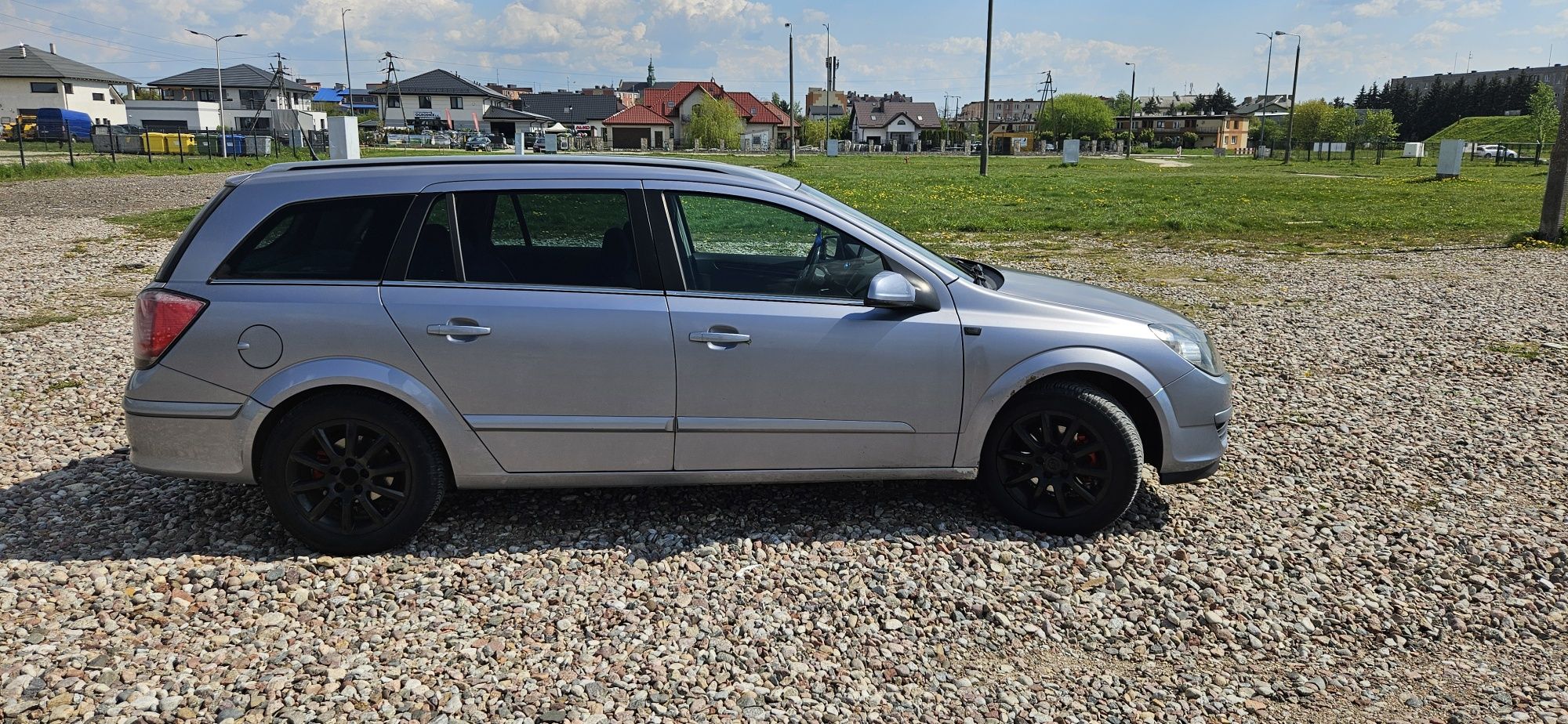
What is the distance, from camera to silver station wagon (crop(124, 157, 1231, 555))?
438 cm

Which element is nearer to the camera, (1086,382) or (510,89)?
(1086,382)

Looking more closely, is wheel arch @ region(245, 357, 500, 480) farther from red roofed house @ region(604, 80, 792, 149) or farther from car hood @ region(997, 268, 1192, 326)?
red roofed house @ region(604, 80, 792, 149)

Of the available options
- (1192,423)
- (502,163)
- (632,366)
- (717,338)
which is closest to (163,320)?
(502,163)

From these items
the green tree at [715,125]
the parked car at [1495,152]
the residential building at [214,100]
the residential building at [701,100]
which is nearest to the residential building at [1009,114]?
the residential building at [701,100]

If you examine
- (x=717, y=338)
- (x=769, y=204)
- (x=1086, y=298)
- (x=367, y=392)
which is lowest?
(x=367, y=392)

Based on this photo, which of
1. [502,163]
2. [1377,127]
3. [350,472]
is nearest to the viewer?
[350,472]

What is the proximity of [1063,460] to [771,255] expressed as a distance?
5.39ft

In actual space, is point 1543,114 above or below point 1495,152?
above

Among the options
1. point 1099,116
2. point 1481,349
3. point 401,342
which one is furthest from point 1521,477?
point 1099,116

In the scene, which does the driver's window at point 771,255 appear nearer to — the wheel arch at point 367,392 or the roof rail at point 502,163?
the roof rail at point 502,163

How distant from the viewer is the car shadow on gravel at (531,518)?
15.2 feet

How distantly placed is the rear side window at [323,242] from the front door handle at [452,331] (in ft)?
1.20

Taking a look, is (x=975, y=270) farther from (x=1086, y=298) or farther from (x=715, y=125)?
(x=715, y=125)

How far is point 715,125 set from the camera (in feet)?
277
